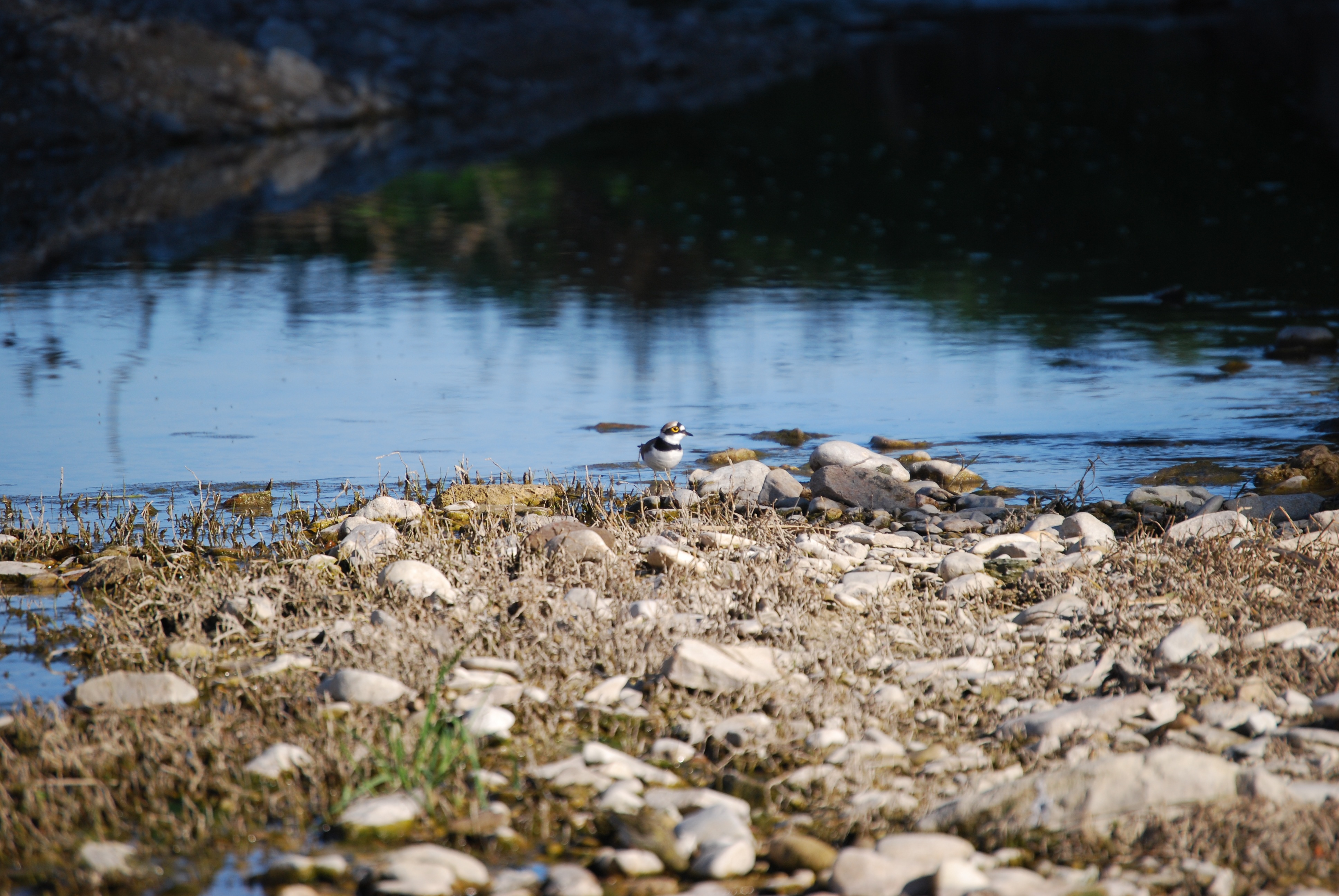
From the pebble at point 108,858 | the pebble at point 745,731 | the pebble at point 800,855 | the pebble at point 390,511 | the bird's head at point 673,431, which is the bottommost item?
the pebble at point 800,855

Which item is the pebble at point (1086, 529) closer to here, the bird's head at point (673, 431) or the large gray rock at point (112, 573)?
the bird's head at point (673, 431)

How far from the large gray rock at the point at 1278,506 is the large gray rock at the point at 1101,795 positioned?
9.70ft

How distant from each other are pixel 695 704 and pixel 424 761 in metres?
1.01

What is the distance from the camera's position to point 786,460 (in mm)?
8164

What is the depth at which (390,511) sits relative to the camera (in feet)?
22.5

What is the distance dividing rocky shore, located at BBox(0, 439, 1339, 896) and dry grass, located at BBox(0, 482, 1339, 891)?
0.01 metres

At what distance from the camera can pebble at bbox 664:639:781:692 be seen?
4773mm

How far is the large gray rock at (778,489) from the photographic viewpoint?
720 cm

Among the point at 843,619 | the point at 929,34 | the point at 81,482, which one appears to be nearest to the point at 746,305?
the point at 81,482

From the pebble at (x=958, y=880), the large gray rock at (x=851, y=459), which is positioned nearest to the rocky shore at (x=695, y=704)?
the pebble at (x=958, y=880)

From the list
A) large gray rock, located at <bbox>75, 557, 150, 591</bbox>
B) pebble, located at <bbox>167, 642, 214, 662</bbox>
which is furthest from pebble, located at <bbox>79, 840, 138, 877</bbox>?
large gray rock, located at <bbox>75, 557, 150, 591</bbox>

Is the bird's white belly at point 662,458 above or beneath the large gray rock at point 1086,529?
above

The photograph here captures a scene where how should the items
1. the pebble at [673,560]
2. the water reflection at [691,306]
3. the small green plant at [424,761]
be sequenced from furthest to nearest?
the water reflection at [691,306] < the pebble at [673,560] < the small green plant at [424,761]

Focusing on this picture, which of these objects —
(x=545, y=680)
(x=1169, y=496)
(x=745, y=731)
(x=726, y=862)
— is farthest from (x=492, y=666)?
(x=1169, y=496)
